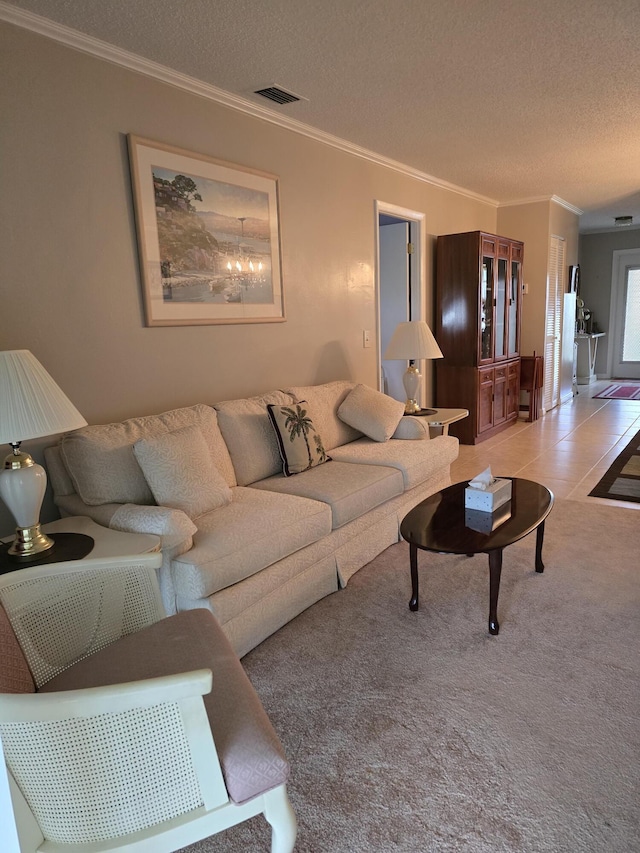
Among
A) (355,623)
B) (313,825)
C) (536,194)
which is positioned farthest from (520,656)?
(536,194)

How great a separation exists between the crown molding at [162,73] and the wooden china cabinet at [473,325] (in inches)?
53.9

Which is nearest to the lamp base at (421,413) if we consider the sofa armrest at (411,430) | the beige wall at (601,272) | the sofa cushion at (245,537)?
the sofa armrest at (411,430)

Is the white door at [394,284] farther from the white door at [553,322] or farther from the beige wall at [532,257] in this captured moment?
the white door at [553,322]

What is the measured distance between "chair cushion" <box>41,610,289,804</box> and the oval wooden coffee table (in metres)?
1.07

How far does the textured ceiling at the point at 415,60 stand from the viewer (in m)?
2.31

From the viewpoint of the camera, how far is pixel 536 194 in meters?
6.37

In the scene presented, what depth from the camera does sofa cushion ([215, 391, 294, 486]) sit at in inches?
115

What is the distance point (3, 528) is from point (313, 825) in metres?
1.64

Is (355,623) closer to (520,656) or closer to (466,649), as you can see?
(466,649)

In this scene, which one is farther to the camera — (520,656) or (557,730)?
(520,656)

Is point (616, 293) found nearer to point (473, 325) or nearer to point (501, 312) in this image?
point (501, 312)

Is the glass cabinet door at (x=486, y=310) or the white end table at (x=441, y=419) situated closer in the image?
the white end table at (x=441, y=419)

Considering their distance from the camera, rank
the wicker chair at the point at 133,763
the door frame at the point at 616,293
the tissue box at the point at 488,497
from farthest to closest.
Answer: the door frame at the point at 616,293
the tissue box at the point at 488,497
the wicker chair at the point at 133,763

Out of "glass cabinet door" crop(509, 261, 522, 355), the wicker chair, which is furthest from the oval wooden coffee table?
"glass cabinet door" crop(509, 261, 522, 355)
